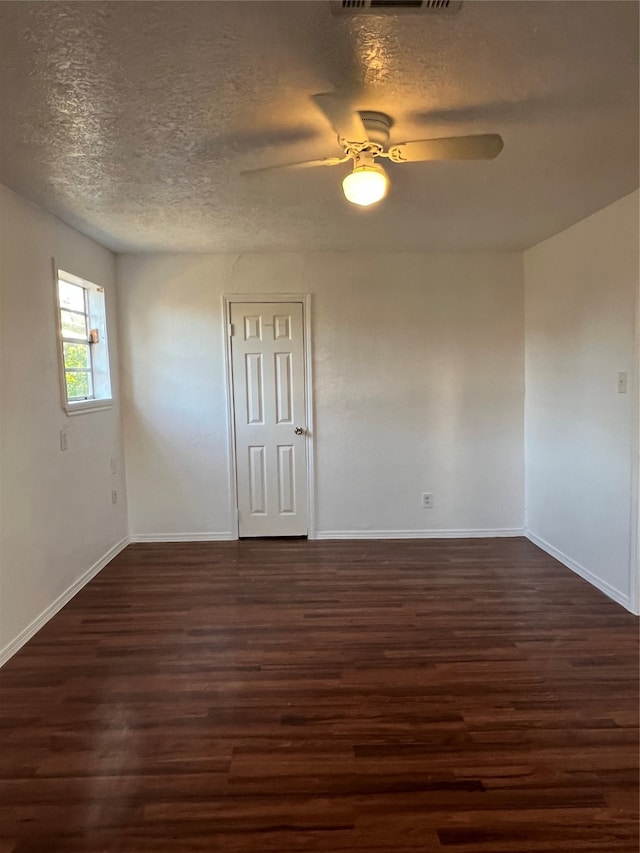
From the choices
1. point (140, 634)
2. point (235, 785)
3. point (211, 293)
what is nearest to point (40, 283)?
point (211, 293)

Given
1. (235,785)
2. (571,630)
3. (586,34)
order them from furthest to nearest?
(571,630), (235,785), (586,34)

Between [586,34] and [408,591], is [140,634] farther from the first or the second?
[586,34]

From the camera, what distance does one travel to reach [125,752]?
6.27ft

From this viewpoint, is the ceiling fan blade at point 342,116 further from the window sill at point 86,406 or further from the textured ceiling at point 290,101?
the window sill at point 86,406

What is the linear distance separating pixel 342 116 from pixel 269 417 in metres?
2.78

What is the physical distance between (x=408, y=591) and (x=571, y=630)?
0.96m

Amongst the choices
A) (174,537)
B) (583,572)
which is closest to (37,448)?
(174,537)

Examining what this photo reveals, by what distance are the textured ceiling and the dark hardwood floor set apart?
2.40 m

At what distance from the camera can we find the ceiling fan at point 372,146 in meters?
1.73

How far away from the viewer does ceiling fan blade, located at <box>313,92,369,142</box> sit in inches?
65.4

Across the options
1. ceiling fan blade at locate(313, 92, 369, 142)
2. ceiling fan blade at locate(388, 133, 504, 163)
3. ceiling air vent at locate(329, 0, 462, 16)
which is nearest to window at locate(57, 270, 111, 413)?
ceiling fan blade at locate(313, 92, 369, 142)

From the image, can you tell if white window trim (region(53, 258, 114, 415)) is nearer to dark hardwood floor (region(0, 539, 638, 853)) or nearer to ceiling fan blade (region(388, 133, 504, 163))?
dark hardwood floor (region(0, 539, 638, 853))

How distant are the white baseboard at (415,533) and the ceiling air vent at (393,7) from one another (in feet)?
11.8

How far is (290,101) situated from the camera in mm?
1809
